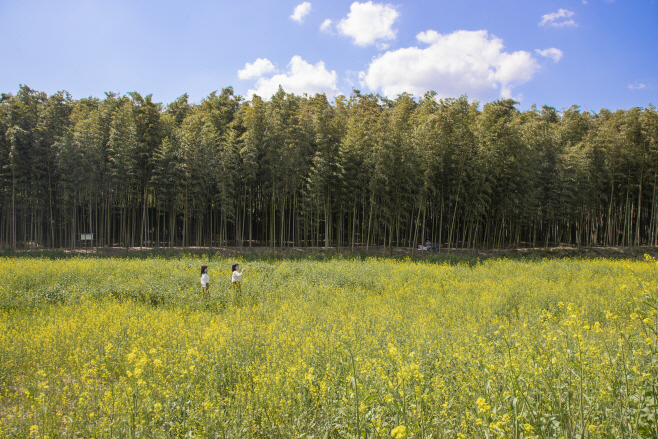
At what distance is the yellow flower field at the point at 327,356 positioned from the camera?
7.97 ft

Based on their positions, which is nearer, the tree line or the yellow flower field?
the yellow flower field

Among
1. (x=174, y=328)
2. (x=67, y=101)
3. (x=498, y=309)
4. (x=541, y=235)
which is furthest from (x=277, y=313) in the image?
(x=541, y=235)

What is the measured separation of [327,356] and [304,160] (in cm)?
1525

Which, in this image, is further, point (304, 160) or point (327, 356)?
point (304, 160)

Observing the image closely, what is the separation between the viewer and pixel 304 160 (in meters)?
18.4

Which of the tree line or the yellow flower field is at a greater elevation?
the tree line

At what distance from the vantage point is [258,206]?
22797 millimetres

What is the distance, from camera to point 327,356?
4.02 metres

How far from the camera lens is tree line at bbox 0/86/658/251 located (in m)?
17.9

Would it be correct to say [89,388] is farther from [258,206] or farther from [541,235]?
[541,235]

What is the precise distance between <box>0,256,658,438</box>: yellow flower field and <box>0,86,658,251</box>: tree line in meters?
7.89

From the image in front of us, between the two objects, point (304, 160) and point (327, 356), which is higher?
point (304, 160)

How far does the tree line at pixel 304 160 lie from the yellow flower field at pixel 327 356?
25.9 ft

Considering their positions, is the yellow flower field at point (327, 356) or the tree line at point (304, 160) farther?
the tree line at point (304, 160)
